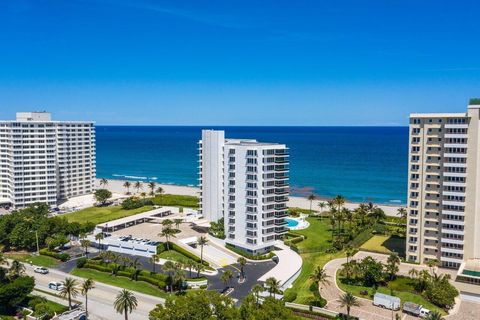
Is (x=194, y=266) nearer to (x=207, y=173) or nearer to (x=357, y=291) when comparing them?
(x=357, y=291)

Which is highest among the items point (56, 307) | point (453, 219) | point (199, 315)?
point (453, 219)

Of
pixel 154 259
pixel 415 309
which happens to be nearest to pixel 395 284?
pixel 415 309

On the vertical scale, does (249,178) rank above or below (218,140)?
below

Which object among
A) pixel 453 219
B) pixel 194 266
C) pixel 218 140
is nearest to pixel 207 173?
pixel 218 140

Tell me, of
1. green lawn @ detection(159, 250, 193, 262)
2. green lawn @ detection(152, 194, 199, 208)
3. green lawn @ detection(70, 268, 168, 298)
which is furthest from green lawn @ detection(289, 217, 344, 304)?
green lawn @ detection(152, 194, 199, 208)

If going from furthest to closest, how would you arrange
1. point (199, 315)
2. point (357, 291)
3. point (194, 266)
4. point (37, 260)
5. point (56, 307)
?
1. point (37, 260)
2. point (194, 266)
3. point (357, 291)
4. point (56, 307)
5. point (199, 315)
